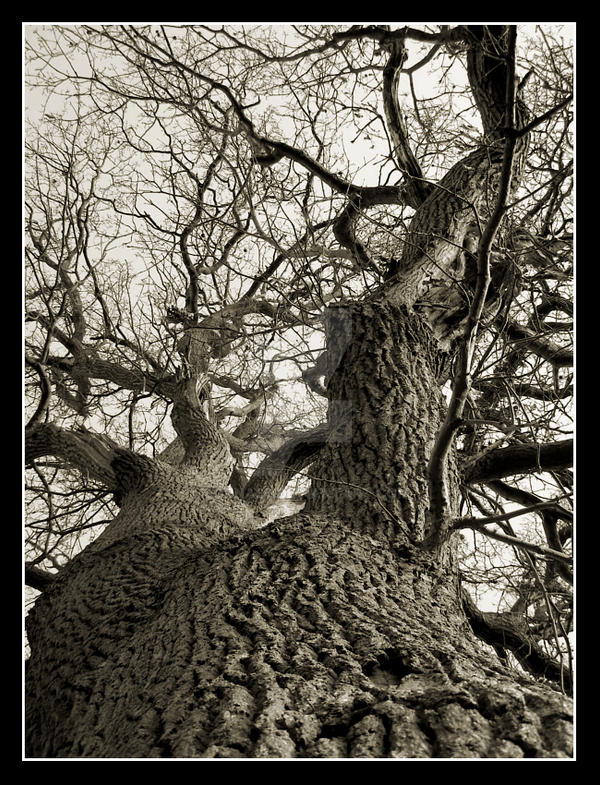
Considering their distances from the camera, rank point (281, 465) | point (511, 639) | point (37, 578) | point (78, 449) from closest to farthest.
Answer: point (511, 639)
point (37, 578)
point (78, 449)
point (281, 465)

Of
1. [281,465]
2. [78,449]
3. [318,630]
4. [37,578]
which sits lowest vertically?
[318,630]

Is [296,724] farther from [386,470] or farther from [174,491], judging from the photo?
[174,491]

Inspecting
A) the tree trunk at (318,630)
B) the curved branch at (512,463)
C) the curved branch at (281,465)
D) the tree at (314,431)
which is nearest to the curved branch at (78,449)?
the tree at (314,431)

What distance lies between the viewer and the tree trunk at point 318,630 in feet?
3.24

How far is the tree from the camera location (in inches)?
45.9

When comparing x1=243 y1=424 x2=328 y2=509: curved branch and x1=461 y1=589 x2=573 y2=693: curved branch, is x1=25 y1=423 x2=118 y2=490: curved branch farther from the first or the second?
x1=461 y1=589 x2=573 y2=693: curved branch

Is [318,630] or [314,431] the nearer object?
[318,630]

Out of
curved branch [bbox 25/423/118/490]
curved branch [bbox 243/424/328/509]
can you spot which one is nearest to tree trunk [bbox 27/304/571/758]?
curved branch [bbox 25/423/118/490]

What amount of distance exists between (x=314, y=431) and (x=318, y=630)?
223 cm

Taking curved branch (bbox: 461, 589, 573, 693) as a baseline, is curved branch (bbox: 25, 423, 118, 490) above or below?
above

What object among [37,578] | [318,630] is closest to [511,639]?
[318,630]

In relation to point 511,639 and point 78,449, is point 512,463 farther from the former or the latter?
point 78,449

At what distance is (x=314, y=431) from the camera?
11.7 feet

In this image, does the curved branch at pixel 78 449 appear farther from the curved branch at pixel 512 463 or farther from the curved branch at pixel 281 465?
the curved branch at pixel 512 463
